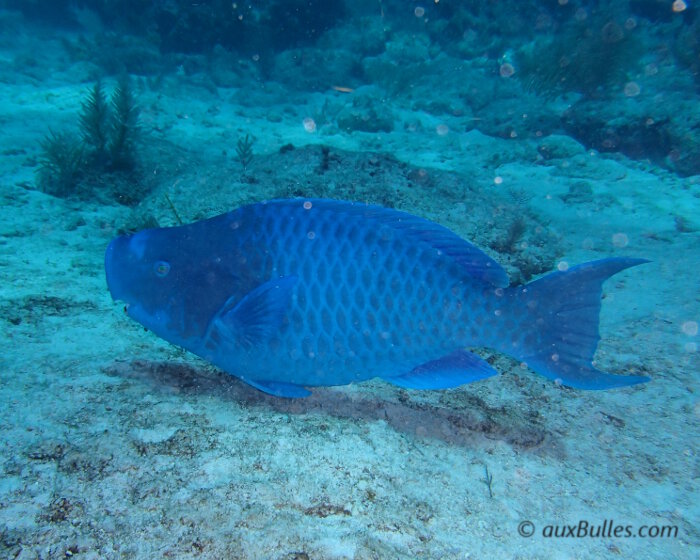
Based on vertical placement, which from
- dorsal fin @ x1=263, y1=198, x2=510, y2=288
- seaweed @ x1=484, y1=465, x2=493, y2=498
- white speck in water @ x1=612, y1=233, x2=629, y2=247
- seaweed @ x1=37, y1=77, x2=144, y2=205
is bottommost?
seaweed @ x1=484, y1=465, x2=493, y2=498

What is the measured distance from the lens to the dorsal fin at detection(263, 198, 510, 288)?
221cm

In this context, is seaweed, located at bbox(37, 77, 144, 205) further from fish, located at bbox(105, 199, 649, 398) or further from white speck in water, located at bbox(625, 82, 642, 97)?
white speck in water, located at bbox(625, 82, 642, 97)

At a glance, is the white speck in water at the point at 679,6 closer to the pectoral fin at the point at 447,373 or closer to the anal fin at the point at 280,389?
the pectoral fin at the point at 447,373

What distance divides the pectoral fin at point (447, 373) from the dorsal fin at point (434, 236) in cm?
43

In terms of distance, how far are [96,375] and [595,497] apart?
279 cm

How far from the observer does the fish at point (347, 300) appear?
2.13 meters

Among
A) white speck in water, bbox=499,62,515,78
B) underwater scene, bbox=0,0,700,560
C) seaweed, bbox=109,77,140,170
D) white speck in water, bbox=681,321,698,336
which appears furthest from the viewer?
white speck in water, bbox=499,62,515,78

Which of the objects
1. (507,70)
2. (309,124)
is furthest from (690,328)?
(507,70)

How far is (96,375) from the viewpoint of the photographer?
2463 millimetres

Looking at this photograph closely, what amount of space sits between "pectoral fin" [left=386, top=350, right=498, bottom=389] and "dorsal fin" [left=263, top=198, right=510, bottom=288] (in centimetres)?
43

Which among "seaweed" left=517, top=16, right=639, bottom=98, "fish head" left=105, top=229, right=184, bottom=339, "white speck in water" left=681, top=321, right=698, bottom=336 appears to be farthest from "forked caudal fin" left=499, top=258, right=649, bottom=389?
"seaweed" left=517, top=16, right=639, bottom=98

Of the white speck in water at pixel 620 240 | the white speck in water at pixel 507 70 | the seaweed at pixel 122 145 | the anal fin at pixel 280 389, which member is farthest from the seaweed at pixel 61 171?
the white speck in water at pixel 507 70

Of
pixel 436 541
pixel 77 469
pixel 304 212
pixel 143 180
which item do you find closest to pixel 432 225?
pixel 304 212

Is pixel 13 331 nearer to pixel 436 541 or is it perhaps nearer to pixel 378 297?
pixel 378 297
